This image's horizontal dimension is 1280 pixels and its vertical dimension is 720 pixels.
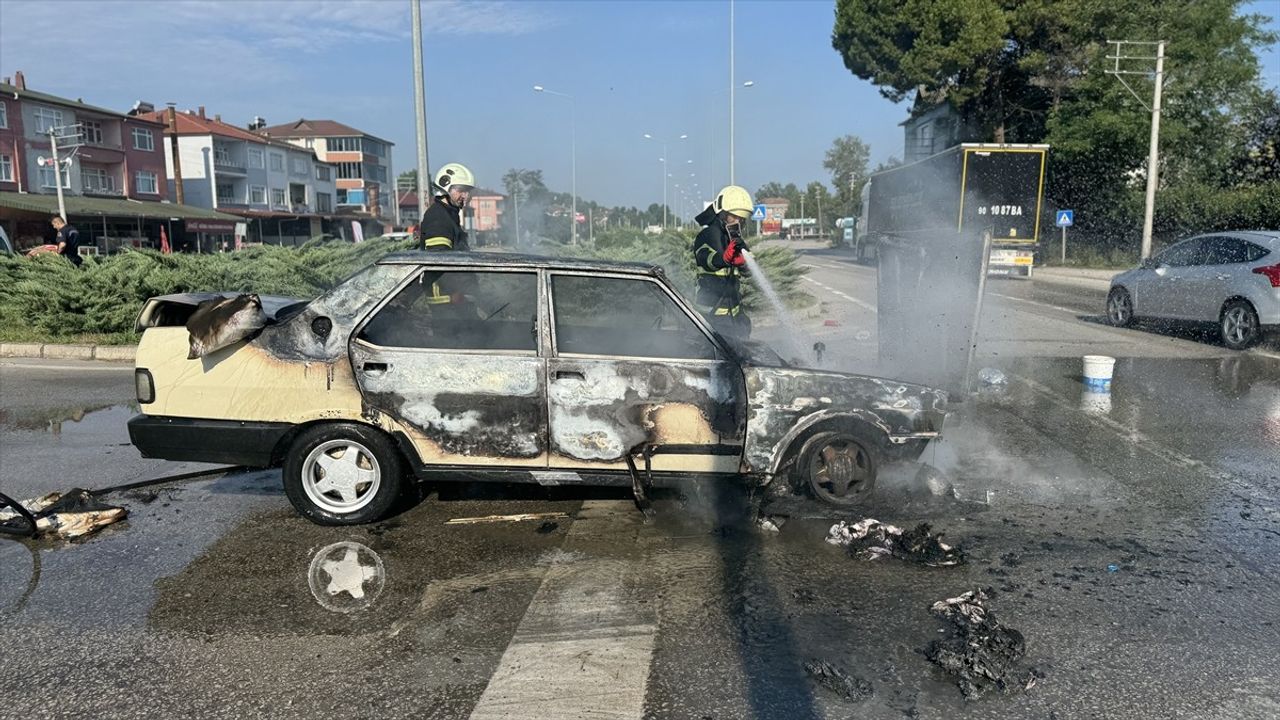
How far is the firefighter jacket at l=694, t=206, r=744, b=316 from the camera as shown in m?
7.33

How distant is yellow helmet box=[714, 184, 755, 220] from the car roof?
2.55 meters

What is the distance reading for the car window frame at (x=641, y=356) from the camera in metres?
4.62

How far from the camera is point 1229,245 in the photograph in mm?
11859

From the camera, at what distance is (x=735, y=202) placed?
23.9ft

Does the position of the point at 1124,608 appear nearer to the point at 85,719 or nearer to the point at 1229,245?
the point at 85,719

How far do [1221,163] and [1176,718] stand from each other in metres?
35.7

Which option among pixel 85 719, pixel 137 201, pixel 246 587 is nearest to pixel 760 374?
pixel 246 587

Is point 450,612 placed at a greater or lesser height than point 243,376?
lesser

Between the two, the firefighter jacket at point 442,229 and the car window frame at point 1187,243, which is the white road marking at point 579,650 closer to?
the firefighter jacket at point 442,229

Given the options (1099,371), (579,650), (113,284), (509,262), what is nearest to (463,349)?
(509,262)

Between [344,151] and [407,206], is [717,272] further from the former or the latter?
[407,206]

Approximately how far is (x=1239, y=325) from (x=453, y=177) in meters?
10.3

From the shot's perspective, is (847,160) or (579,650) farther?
(847,160)

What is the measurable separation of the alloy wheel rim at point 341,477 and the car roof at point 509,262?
1052mm
